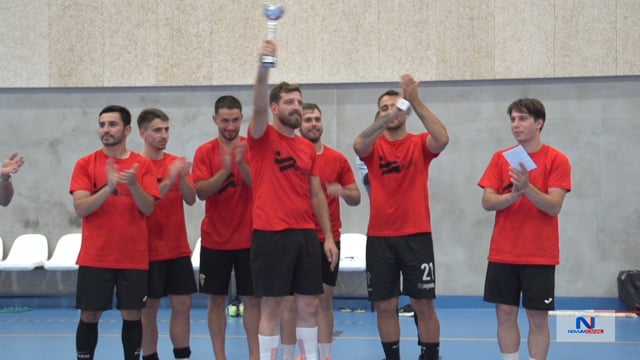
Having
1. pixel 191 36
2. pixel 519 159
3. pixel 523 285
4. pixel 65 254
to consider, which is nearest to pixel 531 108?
pixel 519 159

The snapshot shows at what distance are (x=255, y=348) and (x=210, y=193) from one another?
1.34 meters

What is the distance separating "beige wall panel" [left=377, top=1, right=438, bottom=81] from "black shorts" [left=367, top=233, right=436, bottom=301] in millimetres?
5085

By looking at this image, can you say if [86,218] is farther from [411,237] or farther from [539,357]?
[539,357]

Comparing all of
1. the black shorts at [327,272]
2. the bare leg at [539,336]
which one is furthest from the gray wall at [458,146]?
the bare leg at [539,336]

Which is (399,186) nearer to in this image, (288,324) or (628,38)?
(288,324)

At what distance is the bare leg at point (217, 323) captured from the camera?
263 inches

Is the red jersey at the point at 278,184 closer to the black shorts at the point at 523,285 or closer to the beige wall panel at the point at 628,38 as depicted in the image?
the black shorts at the point at 523,285

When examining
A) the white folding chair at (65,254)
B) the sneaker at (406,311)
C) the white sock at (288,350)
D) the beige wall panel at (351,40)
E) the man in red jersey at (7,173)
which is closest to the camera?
the white sock at (288,350)

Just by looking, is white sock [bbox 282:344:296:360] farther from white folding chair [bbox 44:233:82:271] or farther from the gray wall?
white folding chair [bbox 44:233:82:271]

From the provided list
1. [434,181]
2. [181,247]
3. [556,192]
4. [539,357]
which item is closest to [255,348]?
[181,247]

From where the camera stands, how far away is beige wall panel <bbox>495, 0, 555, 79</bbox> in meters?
11.1

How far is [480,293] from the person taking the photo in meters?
11.3

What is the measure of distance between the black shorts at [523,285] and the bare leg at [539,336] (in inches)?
4.1

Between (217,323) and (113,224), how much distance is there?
1256 mm
